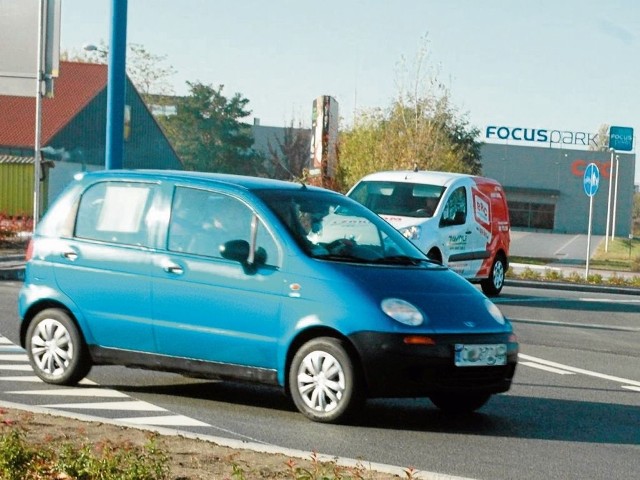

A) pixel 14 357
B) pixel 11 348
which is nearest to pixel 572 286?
pixel 11 348

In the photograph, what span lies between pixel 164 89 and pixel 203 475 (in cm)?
10629

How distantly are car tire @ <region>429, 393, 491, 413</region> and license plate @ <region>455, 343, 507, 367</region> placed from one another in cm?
46

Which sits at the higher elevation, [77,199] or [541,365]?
[77,199]

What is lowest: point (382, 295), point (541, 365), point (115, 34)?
point (541, 365)

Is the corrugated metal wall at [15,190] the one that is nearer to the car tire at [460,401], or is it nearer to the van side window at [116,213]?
the van side window at [116,213]

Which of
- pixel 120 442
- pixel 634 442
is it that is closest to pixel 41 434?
pixel 120 442

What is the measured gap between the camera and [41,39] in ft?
92.3

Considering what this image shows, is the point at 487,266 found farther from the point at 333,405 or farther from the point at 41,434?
the point at 41,434

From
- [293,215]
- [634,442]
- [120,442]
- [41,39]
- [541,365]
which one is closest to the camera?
[120,442]

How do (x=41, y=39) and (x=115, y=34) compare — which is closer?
(x=115, y=34)

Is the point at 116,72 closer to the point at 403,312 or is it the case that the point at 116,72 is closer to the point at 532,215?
the point at 403,312

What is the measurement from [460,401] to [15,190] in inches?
1928

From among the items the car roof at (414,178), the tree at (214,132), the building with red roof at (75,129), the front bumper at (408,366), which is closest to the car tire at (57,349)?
the front bumper at (408,366)

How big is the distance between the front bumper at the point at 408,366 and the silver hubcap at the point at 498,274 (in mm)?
15984
